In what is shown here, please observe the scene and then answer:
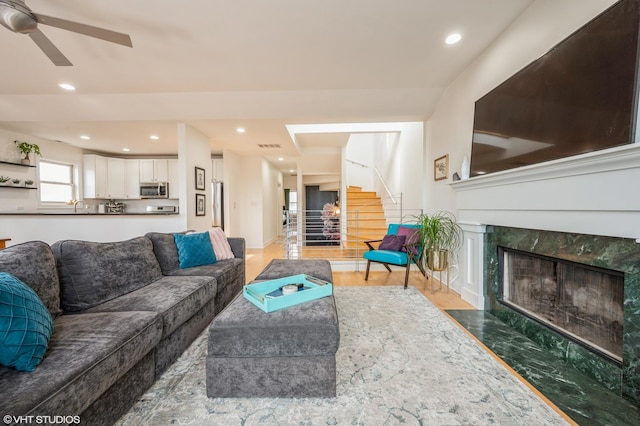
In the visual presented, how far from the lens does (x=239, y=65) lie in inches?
119

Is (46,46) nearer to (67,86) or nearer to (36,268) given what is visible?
(36,268)

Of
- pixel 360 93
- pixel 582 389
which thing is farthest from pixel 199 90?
pixel 582 389

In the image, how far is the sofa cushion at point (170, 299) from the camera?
1.71 m

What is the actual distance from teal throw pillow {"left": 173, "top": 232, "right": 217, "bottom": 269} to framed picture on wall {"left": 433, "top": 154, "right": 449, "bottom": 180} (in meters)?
3.23

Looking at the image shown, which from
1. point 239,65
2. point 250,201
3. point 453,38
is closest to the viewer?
point 453,38

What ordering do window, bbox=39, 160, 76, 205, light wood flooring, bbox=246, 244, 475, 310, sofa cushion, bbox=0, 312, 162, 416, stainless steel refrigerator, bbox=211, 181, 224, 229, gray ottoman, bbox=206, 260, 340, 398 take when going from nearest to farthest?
sofa cushion, bbox=0, 312, 162, 416 → gray ottoman, bbox=206, 260, 340, 398 → light wood flooring, bbox=246, 244, 475, 310 → window, bbox=39, 160, 76, 205 → stainless steel refrigerator, bbox=211, 181, 224, 229

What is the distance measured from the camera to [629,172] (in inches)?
55.1

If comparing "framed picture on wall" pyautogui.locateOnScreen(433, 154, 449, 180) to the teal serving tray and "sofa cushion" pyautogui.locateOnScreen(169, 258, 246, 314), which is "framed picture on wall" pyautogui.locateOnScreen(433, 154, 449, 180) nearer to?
the teal serving tray

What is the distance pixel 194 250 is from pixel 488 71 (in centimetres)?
371

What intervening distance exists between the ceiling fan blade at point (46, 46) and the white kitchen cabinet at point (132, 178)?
4.82 meters

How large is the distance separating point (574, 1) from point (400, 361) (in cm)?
282

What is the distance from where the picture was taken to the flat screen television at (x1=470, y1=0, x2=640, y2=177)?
1.44 m

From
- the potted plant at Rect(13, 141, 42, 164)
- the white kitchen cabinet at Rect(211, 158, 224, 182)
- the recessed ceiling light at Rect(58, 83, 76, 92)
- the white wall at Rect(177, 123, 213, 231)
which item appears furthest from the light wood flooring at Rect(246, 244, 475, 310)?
the potted plant at Rect(13, 141, 42, 164)

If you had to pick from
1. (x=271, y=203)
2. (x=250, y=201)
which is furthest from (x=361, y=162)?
(x=250, y=201)
